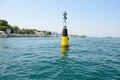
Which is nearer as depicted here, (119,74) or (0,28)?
(119,74)

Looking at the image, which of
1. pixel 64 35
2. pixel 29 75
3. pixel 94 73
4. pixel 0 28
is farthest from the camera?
pixel 0 28

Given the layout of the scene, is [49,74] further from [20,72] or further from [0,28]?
[0,28]

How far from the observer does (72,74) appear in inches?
378

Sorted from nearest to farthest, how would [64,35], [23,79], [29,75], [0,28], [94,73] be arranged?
[23,79]
[29,75]
[94,73]
[64,35]
[0,28]

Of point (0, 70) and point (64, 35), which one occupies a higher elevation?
point (64, 35)

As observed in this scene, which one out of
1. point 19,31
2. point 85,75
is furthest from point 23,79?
point 19,31

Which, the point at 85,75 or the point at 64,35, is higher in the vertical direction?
the point at 64,35

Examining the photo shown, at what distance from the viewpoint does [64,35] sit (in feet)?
74.5

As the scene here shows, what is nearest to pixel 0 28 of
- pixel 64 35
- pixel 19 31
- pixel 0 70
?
pixel 19 31

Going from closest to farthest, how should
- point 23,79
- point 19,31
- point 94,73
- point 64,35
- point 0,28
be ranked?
point 23,79 < point 94,73 < point 64,35 < point 0,28 < point 19,31

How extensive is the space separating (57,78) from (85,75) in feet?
6.06

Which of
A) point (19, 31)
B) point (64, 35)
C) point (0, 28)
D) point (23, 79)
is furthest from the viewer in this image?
point (19, 31)

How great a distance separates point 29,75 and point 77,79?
2878mm

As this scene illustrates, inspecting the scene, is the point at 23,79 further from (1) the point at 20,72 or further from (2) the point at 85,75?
(2) the point at 85,75
